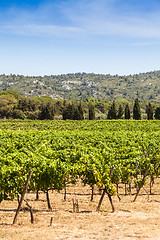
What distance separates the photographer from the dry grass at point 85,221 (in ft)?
29.4

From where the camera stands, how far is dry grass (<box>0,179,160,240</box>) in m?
8.96

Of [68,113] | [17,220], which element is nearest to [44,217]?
[17,220]

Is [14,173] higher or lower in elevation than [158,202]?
higher

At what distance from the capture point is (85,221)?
1068 centimetres

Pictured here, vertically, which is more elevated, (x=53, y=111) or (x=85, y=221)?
(x=53, y=111)

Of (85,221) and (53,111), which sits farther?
(53,111)

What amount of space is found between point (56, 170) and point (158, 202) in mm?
6665

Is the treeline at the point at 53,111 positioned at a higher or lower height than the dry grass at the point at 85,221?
higher

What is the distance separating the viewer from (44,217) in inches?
438

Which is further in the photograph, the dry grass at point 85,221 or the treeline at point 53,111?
the treeline at point 53,111

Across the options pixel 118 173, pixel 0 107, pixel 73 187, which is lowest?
pixel 73 187

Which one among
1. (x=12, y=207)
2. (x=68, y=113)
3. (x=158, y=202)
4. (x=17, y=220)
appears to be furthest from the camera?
(x=68, y=113)

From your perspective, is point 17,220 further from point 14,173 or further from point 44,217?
point 14,173

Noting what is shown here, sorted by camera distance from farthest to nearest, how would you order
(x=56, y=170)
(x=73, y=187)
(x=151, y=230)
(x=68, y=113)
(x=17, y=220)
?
(x=68, y=113) → (x=73, y=187) → (x=56, y=170) → (x=17, y=220) → (x=151, y=230)
